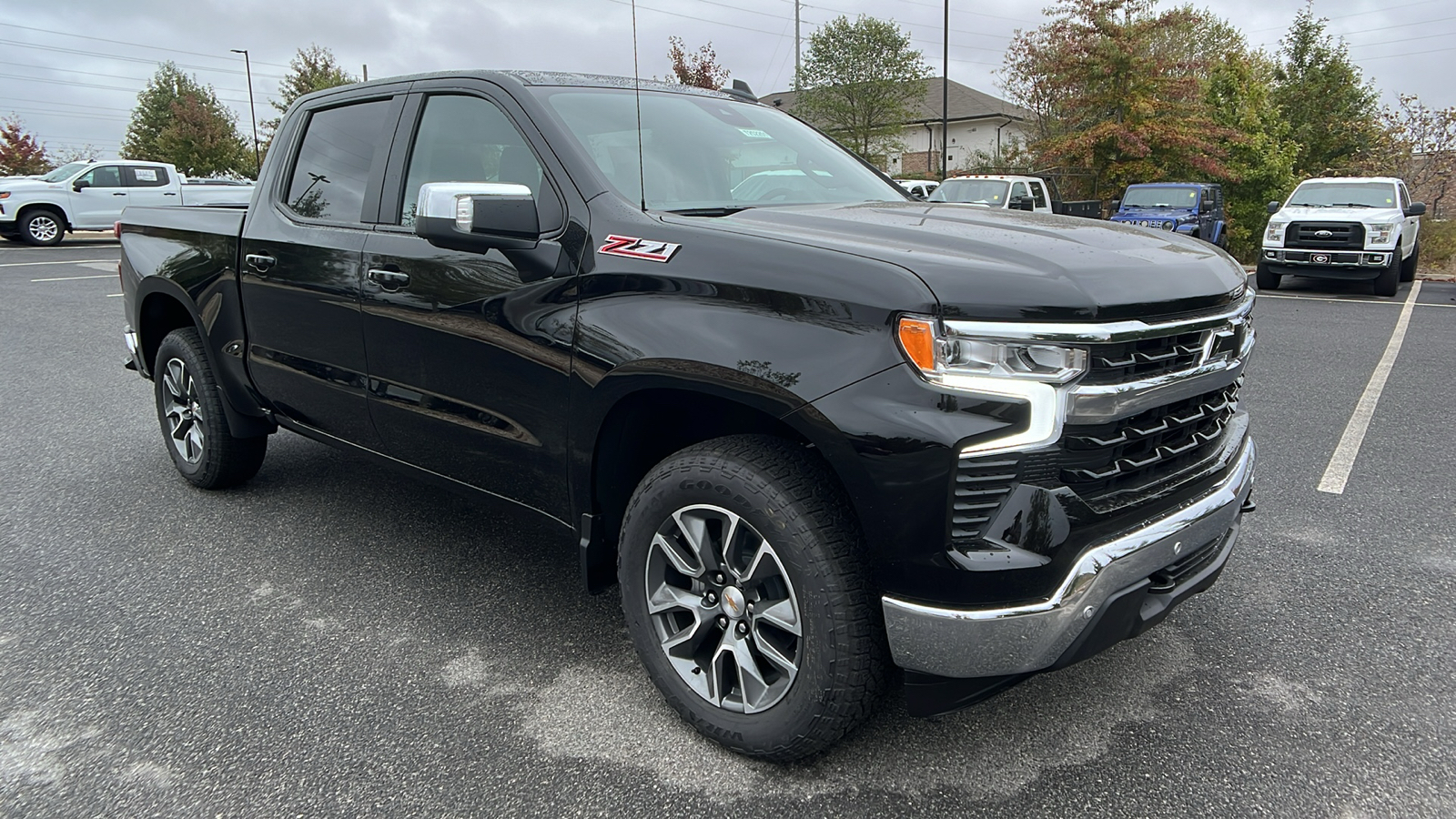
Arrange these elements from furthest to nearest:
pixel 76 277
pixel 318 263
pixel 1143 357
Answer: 1. pixel 76 277
2. pixel 318 263
3. pixel 1143 357

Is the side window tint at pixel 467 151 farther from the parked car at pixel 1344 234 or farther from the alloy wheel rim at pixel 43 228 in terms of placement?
the alloy wheel rim at pixel 43 228

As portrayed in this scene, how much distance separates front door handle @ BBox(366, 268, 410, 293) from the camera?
3.08 meters

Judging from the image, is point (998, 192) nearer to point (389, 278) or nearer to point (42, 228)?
point (389, 278)

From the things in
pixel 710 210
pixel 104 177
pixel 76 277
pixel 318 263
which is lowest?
pixel 76 277

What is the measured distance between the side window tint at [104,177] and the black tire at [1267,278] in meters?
23.6

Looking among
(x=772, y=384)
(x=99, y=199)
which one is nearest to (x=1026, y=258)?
(x=772, y=384)

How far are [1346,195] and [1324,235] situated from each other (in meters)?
1.63

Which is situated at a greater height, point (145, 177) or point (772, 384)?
point (145, 177)

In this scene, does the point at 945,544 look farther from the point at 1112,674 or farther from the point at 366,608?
the point at 366,608

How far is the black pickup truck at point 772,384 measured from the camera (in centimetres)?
200

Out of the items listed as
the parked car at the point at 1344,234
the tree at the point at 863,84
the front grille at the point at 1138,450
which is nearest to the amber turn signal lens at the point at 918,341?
the front grille at the point at 1138,450

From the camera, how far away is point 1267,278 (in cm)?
1466

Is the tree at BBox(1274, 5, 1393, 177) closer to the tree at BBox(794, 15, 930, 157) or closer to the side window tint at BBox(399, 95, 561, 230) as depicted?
the tree at BBox(794, 15, 930, 157)

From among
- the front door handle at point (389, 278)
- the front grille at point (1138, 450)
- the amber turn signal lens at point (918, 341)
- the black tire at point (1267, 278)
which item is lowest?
the black tire at point (1267, 278)
